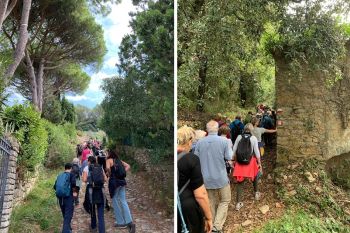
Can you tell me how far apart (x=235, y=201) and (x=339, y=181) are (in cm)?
119

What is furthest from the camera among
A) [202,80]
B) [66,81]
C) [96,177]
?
[202,80]

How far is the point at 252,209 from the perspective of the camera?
3.60 m

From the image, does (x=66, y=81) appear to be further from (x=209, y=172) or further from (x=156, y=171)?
(x=209, y=172)

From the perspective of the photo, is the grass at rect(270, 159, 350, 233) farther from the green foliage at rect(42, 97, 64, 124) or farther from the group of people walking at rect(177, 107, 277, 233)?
the green foliage at rect(42, 97, 64, 124)

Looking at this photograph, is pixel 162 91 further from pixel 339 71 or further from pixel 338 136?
pixel 338 136

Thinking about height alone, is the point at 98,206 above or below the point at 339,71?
below

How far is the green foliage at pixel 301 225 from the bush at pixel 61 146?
5.85 feet

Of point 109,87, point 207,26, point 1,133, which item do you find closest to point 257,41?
point 207,26

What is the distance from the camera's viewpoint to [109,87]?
231cm

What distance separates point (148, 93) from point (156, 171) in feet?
1.35

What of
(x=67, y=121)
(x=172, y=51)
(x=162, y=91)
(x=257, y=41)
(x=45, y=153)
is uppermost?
(x=257, y=41)

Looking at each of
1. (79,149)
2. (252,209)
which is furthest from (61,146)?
(252,209)

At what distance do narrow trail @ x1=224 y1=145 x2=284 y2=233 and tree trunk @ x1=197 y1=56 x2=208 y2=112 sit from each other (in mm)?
1027

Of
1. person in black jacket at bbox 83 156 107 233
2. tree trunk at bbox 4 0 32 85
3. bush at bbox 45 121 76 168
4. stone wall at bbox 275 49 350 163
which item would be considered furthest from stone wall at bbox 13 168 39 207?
stone wall at bbox 275 49 350 163
